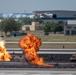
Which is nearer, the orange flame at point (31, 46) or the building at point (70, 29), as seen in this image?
the orange flame at point (31, 46)

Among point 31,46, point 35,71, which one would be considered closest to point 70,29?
point 31,46

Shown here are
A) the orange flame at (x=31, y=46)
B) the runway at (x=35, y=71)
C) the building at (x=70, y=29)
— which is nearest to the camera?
the runway at (x=35, y=71)

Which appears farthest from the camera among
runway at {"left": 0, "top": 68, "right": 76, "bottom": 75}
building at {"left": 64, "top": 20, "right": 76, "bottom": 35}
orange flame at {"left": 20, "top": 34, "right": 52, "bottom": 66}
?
building at {"left": 64, "top": 20, "right": 76, "bottom": 35}

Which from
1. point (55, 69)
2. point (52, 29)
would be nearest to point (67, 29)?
point (52, 29)

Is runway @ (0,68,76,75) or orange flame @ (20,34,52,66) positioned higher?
orange flame @ (20,34,52,66)

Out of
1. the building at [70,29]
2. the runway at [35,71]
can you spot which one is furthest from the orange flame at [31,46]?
the building at [70,29]

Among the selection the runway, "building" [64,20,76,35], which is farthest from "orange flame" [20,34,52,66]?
"building" [64,20,76,35]

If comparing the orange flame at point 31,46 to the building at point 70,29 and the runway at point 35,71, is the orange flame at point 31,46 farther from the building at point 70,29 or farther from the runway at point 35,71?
the building at point 70,29

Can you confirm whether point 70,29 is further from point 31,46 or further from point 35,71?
point 35,71

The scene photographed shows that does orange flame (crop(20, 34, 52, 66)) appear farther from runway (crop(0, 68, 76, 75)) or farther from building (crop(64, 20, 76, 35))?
building (crop(64, 20, 76, 35))

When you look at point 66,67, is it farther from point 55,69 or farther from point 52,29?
point 52,29

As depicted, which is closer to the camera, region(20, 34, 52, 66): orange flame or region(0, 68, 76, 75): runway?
region(0, 68, 76, 75): runway

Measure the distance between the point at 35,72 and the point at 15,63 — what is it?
12.7 ft

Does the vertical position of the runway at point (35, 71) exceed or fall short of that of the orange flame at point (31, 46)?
it falls short
